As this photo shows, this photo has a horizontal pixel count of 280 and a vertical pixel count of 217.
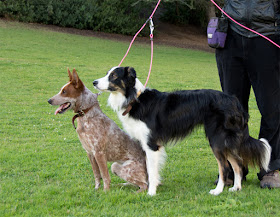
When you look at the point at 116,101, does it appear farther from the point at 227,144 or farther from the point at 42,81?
the point at 42,81

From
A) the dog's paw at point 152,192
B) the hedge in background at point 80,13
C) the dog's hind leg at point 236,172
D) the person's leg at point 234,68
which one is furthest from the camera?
the hedge in background at point 80,13

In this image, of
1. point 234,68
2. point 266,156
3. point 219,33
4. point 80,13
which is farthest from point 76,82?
point 80,13

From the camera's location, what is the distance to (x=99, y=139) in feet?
16.1

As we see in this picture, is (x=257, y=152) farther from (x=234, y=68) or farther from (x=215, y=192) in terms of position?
(x=234, y=68)

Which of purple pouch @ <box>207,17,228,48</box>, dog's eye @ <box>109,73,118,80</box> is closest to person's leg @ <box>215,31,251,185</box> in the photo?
purple pouch @ <box>207,17,228,48</box>

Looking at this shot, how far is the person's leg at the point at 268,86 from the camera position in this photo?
4848 millimetres

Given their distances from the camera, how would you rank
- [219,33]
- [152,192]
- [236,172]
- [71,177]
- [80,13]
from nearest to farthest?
[152,192] < [236,172] < [219,33] < [71,177] < [80,13]

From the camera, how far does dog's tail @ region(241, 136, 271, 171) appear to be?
488 centimetres

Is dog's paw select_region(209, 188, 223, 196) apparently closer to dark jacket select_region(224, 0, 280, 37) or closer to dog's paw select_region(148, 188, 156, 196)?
dog's paw select_region(148, 188, 156, 196)

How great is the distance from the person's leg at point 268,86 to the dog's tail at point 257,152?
25 centimetres

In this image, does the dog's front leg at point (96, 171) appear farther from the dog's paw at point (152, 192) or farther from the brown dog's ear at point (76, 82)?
the brown dog's ear at point (76, 82)

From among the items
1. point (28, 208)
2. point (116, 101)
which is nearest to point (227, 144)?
point (116, 101)

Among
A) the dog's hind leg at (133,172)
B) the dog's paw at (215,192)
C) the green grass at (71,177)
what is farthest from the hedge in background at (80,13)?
the dog's paw at (215,192)

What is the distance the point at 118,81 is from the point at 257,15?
80.2 inches
